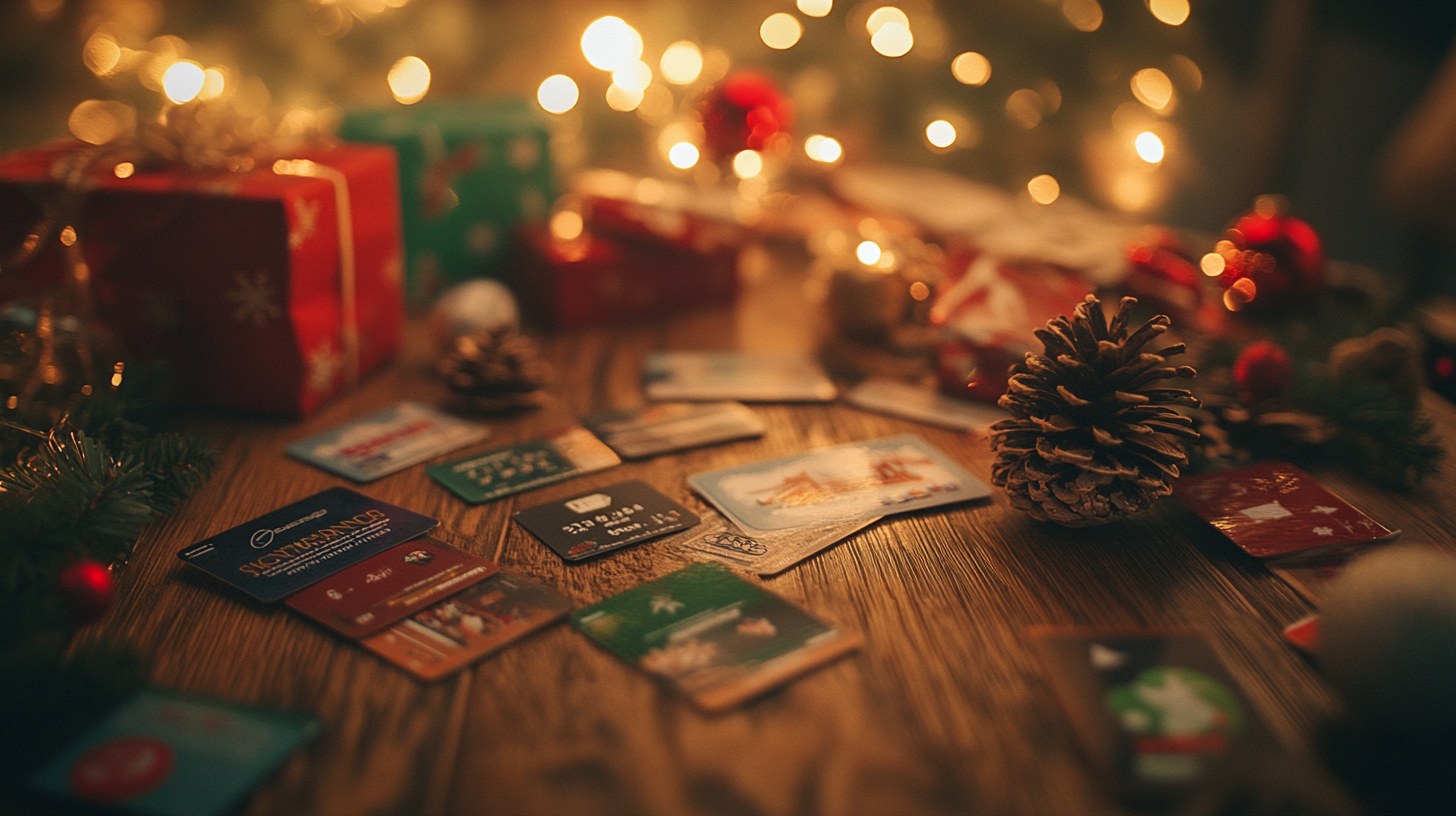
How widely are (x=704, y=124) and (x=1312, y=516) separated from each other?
3.19 feet

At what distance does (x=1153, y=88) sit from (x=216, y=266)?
1.51 meters

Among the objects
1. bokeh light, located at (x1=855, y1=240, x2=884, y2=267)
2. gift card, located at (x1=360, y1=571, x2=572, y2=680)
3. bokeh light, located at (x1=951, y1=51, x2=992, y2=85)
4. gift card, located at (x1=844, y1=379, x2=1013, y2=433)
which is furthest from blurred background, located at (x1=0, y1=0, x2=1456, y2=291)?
gift card, located at (x1=360, y1=571, x2=572, y2=680)

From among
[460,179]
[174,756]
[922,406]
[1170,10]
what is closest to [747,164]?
[460,179]

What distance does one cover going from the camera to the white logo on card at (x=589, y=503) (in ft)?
2.61

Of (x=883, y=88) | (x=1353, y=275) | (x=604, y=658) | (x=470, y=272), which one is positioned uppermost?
(x=883, y=88)

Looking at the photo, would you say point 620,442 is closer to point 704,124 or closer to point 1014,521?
point 1014,521

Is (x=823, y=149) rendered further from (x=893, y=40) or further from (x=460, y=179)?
(x=460, y=179)

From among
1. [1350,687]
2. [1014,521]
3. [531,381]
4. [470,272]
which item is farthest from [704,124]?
[1350,687]

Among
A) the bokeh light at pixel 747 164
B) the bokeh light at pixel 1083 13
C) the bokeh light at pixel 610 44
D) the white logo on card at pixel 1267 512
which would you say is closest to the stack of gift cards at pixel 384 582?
the white logo on card at pixel 1267 512

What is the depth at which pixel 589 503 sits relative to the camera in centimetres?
81

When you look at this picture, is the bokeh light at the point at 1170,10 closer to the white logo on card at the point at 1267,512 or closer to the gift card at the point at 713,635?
the white logo on card at the point at 1267,512

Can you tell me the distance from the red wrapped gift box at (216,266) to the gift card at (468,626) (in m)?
0.43

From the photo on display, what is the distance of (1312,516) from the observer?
77 cm

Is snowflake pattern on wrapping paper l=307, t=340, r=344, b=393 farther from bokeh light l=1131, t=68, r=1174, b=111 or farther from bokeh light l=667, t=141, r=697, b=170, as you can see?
bokeh light l=1131, t=68, r=1174, b=111
